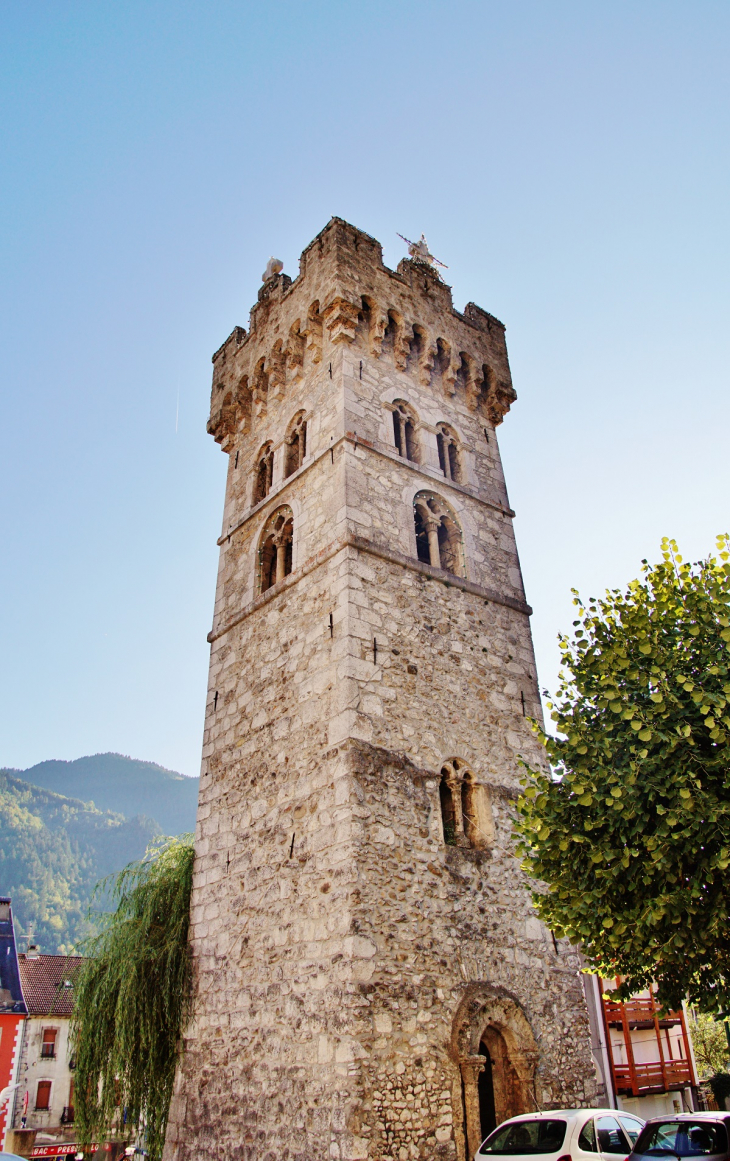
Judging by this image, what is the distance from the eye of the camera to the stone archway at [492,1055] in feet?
28.9

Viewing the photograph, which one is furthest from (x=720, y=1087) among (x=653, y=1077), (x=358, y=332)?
(x=358, y=332)

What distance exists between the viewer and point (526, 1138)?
24.8 feet

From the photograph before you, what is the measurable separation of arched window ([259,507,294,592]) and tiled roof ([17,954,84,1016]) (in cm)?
2235

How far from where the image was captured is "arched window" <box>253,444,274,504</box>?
15.1 metres

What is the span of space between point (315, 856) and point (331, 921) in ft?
2.88

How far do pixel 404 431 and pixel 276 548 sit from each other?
123 inches

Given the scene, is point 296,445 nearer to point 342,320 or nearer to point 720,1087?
point 342,320

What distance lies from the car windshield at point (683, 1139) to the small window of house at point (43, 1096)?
2982cm

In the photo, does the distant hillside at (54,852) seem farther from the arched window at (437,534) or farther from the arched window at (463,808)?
the arched window at (463,808)

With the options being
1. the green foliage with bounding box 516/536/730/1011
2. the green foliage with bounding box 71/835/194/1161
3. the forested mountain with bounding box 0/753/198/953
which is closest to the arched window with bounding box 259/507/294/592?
the green foliage with bounding box 71/835/194/1161

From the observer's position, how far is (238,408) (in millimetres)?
16469

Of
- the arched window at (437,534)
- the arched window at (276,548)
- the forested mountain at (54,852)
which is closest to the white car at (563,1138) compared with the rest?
the arched window at (437,534)

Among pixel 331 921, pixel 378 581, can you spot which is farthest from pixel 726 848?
pixel 378 581

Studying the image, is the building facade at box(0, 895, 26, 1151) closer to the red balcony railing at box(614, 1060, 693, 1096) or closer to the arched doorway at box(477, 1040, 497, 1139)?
the red balcony railing at box(614, 1060, 693, 1096)
